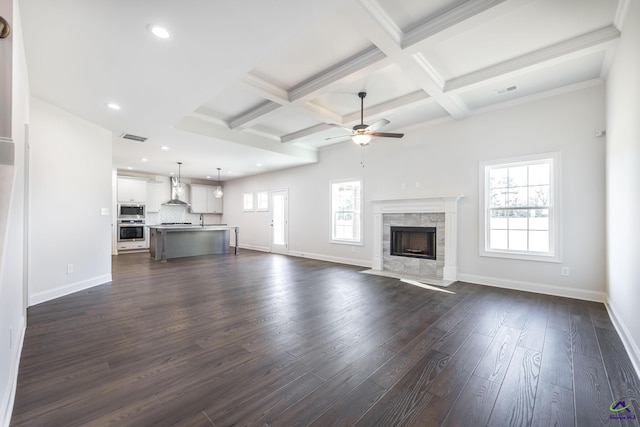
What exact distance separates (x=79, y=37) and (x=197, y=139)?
3.07 metres

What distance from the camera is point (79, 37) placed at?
2.38 metres

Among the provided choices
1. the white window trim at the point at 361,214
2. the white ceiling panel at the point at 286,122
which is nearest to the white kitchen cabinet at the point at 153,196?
the white ceiling panel at the point at 286,122

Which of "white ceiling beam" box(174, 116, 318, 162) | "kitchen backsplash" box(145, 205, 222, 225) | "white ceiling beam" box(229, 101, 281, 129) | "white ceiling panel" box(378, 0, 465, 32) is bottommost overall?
"kitchen backsplash" box(145, 205, 222, 225)

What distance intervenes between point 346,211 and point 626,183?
496cm

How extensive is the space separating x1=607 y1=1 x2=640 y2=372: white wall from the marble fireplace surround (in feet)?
6.55

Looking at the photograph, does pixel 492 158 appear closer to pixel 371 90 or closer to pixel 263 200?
pixel 371 90

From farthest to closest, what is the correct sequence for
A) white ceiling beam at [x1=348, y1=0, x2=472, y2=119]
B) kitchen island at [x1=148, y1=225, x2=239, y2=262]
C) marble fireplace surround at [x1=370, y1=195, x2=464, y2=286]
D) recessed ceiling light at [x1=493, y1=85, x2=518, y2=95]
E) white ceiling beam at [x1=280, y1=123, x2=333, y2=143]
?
kitchen island at [x1=148, y1=225, x2=239, y2=262], white ceiling beam at [x1=280, y1=123, x2=333, y2=143], marble fireplace surround at [x1=370, y1=195, x2=464, y2=286], recessed ceiling light at [x1=493, y1=85, x2=518, y2=95], white ceiling beam at [x1=348, y1=0, x2=472, y2=119]

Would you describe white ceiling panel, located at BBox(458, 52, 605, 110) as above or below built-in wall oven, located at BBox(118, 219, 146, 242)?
above

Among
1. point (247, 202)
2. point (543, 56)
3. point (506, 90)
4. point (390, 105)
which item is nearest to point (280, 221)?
point (247, 202)

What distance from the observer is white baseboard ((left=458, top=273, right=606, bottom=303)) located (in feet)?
12.6

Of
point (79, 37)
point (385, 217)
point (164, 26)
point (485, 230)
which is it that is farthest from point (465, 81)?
point (79, 37)

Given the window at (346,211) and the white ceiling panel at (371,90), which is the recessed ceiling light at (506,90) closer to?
the white ceiling panel at (371,90)

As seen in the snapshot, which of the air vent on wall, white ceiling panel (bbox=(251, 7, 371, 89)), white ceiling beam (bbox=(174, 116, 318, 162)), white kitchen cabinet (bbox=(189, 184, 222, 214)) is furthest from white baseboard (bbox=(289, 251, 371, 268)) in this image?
the air vent on wall

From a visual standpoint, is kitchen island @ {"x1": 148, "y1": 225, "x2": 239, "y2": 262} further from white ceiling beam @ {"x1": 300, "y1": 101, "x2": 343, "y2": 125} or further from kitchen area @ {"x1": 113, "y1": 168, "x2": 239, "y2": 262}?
white ceiling beam @ {"x1": 300, "y1": 101, "x2": 343, "y2": 125}
